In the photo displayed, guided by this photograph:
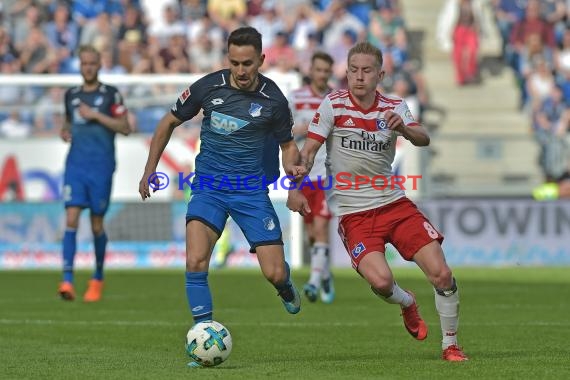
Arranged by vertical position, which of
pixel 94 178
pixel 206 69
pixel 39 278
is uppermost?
pixel 206 69

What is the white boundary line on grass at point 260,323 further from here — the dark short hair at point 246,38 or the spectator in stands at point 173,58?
the spectator in stands at point 173,58

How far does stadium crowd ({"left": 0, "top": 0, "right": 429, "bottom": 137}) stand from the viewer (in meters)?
24.9

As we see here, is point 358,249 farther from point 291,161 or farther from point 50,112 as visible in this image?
point 50,112

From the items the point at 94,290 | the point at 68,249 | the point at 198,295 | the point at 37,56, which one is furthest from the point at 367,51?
the point at 37,56

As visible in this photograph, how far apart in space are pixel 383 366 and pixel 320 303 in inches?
220

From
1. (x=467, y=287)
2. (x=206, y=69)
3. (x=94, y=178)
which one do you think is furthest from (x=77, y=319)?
(x=206, y=69)

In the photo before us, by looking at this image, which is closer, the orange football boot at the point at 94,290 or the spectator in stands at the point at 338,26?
the orange football boot at the point at 94,290

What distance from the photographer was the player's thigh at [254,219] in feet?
30.4

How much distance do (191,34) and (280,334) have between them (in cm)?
1621

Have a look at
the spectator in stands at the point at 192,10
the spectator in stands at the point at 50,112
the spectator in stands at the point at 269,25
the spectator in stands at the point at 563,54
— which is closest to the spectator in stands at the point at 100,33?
the spectator in stands at the point at 192,10

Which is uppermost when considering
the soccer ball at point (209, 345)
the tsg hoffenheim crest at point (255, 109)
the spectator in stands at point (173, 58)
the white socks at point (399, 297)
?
the spectator in stands at point (173, 58)

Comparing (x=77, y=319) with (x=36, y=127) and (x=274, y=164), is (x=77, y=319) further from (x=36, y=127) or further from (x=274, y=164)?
(x=36, y=127)

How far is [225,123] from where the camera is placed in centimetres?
920

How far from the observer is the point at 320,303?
14359 mm
